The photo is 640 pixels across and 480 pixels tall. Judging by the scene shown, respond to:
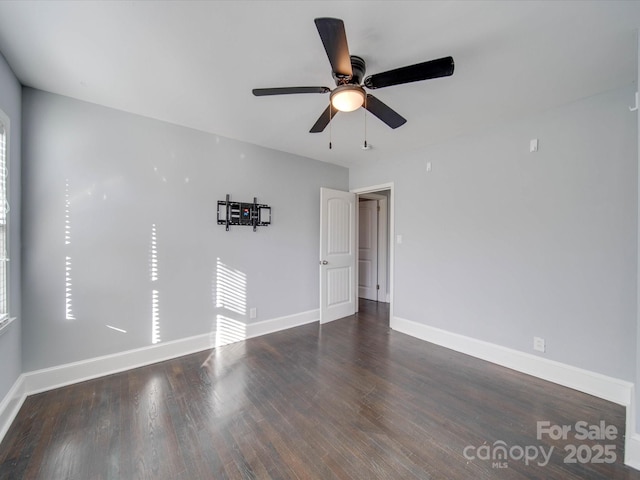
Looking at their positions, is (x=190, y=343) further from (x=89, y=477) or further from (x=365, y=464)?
(x=365, y=464)

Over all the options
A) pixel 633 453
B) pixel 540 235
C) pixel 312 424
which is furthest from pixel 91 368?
pixel 540 235

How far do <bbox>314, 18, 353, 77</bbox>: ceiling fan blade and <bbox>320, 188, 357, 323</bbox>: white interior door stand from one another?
251cm

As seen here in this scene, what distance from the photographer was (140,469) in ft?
4.98

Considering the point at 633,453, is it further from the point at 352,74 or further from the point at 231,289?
the point at 231,289

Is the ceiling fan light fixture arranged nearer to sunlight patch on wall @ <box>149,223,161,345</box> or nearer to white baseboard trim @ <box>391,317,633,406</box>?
sunlight patch on wall @ <box>149,223,161,345</box>

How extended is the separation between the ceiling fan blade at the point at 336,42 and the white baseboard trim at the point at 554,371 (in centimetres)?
275

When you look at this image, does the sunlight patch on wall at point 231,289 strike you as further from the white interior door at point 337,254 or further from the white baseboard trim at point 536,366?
the white baseboard trim at point 536,366

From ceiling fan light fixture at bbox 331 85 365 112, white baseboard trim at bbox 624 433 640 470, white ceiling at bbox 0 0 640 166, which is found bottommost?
white baseboard trim at bbox 624 433 640 470

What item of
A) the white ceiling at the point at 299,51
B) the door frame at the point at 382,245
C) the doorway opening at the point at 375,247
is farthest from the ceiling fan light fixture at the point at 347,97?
the door frame at the point at 382,245

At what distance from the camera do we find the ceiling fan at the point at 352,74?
1.28 meters

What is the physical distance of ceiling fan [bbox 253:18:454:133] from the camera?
128cm

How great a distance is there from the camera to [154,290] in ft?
9.20

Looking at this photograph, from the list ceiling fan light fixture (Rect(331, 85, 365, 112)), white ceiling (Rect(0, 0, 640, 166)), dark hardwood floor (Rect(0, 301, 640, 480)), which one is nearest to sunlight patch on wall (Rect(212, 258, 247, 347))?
dark hardwood floor (Rect(0, 301, 640, 480))

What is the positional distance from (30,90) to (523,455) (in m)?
4.59
